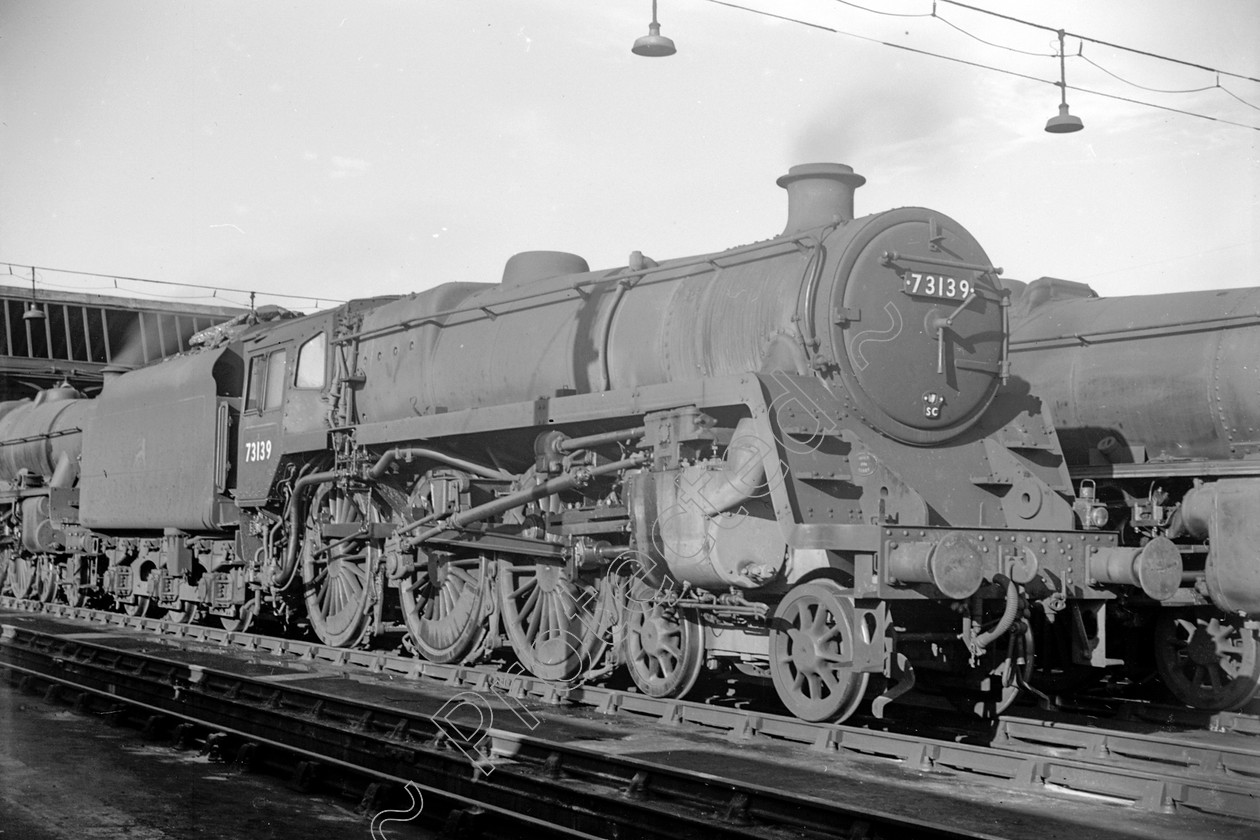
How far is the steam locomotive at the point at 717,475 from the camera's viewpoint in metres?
7.80

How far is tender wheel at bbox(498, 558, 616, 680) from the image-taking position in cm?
974

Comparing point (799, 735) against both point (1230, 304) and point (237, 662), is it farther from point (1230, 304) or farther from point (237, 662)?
point (237, 662)

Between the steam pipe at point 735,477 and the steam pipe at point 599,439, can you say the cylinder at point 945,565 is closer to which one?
the steam pipe at point 735,477

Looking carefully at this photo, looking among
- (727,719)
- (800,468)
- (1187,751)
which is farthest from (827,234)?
(1187,751)

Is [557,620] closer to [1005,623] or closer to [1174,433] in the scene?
[1005,623]

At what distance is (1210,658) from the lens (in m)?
9.96

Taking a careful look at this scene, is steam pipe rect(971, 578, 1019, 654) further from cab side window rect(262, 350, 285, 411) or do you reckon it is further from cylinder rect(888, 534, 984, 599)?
cab side window rect(262, 350, 285, 411)

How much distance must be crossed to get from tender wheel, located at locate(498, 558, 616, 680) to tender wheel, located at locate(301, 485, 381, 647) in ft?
7.07

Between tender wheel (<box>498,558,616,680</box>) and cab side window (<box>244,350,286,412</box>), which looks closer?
tender wheel (<box>498,558,616,680</box>)

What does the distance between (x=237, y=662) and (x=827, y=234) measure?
681cm

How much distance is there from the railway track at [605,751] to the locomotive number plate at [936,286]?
285 centimetres

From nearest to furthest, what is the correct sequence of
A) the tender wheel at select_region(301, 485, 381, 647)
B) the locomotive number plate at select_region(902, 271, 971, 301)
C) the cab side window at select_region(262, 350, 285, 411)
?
the locomotive number plate at select_region(902, 271, 971, 301) → the tender wheel at select_region(301, 485, 381, 647) → the cab side window at select_region(262, 350, 285, 411)

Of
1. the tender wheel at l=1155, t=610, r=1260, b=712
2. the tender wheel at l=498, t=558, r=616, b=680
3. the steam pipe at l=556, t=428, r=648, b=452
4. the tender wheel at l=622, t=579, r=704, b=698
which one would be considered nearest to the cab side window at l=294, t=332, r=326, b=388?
the tender wheel at l=498, t=558, r=616, b=680

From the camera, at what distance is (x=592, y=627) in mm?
9758
